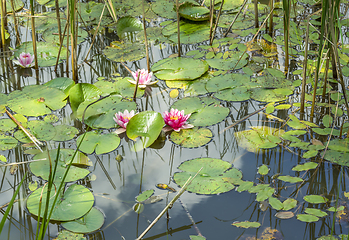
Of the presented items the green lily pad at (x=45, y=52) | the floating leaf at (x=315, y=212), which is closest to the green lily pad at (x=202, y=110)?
the floating leaf at (x=315, y=212)

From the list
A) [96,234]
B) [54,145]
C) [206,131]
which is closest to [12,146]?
[54,145]

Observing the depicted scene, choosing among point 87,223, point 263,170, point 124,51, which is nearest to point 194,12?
point 124,51

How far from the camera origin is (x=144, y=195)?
1.95m

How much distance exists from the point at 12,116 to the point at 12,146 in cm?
33

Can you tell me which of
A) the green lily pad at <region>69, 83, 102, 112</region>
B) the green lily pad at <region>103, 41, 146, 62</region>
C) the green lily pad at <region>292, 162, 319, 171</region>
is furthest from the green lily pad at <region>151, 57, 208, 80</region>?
the green lily pad at <region>292, 162, 319, 171</region>

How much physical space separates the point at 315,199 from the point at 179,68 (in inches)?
72.4

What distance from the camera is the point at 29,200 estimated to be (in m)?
1.92

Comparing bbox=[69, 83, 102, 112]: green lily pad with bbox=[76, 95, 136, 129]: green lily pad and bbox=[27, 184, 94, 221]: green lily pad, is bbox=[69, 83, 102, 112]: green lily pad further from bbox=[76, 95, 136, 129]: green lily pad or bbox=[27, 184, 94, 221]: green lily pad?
bbox=[27, 184, 94, 221]: green lily pad

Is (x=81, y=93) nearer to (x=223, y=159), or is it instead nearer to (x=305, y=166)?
(x=223, y=159)

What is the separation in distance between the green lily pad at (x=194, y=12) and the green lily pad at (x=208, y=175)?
236 centimetres

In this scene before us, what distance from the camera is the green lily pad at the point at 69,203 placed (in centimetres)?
180

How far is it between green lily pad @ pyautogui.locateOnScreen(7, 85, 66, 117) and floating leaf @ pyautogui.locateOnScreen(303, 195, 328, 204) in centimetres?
201

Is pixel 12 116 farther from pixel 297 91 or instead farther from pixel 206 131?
pixel 297 91

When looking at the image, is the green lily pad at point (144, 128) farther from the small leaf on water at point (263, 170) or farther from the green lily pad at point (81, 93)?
the small leaf on water at point (263, 170)
